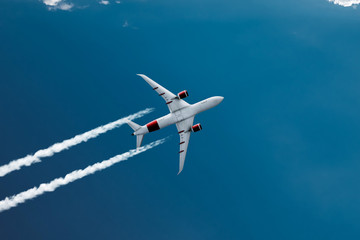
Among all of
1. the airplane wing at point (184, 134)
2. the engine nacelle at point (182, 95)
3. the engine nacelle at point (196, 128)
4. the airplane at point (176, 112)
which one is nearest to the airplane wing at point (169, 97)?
the airplane at point (176, 112)

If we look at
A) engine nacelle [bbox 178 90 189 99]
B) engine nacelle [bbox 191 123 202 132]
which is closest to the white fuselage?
engine nacelle [bbox 191 123 202 132]

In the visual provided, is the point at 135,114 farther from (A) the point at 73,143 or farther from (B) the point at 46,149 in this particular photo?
(B) the point at 46,149

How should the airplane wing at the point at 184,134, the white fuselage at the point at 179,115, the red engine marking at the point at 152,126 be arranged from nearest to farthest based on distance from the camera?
1. the red engine marking at the point at 152,126
2. the white fuselage at the point at 179,115
3. the airplane wing at the point at 184,134

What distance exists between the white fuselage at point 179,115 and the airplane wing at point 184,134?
5.56 ft

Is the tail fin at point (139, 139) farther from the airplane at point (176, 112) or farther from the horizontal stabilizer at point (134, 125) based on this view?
the horizontal stabilizer at point (134, 125)

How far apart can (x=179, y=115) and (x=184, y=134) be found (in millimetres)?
6419

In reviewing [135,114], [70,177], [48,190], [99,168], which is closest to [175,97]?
[135,114]

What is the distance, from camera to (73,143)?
3957 inches

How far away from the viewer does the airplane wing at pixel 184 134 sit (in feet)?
331

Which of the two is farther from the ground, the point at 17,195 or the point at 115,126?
the point at 115,126

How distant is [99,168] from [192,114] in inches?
1280

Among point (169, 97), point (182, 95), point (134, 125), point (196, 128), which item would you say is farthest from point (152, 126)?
point (196, 128)

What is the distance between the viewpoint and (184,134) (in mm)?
101500

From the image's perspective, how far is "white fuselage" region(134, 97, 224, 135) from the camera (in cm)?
9744
